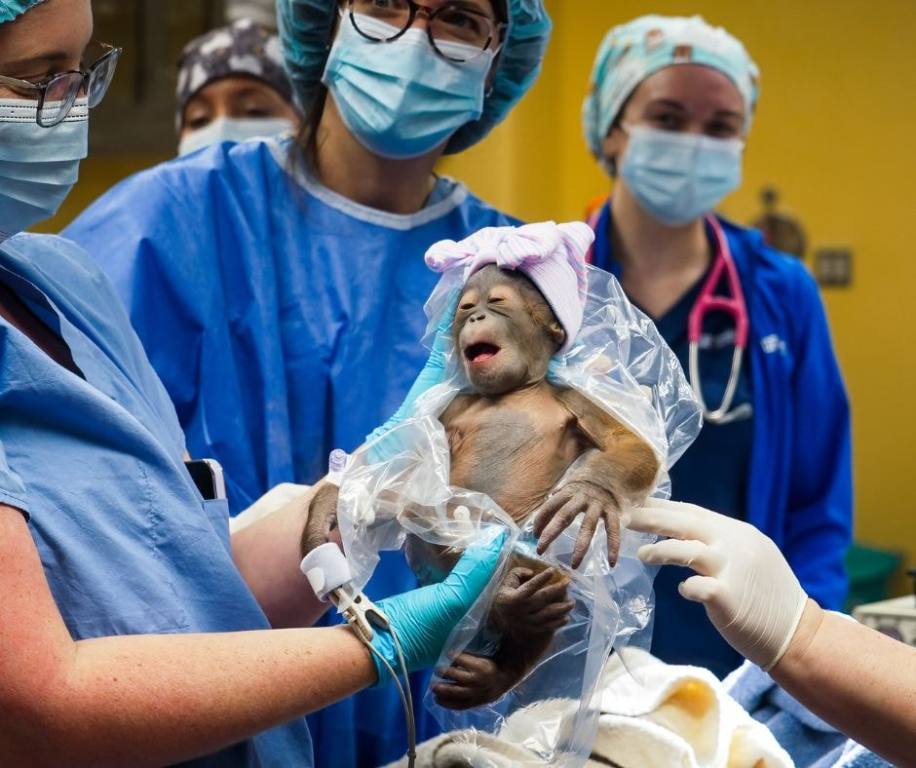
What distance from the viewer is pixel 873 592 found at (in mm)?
4883

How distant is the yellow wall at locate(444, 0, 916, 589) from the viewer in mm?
5184

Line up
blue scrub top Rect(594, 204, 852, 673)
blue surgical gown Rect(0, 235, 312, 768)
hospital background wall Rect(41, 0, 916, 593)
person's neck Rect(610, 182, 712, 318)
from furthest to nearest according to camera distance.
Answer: hospital background wall Rect(41, 0, 916, 593)
person's neck Rect(610, 182, 712, 318)
blue scrub top Rect(594, 204, 852, 673)
blue surgical gown Rect(0, 235, 312, 768)

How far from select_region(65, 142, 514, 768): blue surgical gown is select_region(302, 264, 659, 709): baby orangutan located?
0.46 m

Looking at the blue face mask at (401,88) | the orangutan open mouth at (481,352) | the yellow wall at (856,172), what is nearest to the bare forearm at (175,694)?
the orangutan open mouth at (481,352)

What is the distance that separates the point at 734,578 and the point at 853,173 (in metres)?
4.18

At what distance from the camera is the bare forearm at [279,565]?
171cm

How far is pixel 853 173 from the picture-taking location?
208 inches

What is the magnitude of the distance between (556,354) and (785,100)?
4.18m

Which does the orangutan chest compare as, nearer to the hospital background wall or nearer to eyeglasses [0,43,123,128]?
eyeglasses [0,43,123,128]

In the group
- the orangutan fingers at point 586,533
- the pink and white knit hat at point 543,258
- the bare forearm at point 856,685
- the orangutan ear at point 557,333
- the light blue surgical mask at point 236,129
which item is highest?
the pink and white knit hat at point 543,258

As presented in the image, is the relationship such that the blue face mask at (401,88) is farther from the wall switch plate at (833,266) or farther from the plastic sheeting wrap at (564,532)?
the wall switch plate at (833,266)

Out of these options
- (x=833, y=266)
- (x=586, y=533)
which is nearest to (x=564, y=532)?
(x=586, y=533)

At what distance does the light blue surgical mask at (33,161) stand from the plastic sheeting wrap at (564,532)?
19.4 inches

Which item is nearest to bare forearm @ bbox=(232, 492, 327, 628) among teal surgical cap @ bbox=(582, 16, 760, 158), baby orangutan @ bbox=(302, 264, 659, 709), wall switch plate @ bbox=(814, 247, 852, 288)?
baby orangutan @ bbox=(302, 264, 659, 709)
